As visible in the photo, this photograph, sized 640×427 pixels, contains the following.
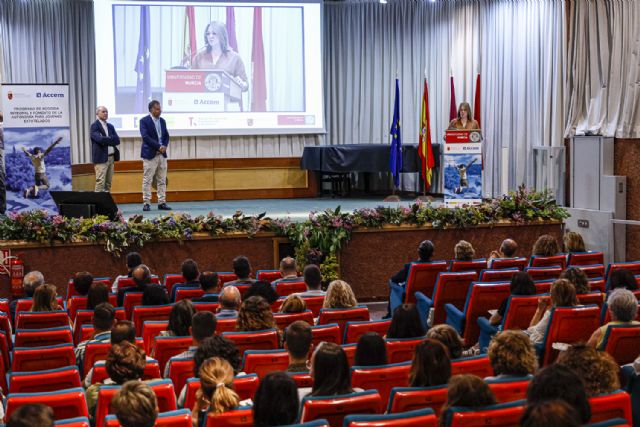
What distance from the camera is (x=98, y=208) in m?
9.68

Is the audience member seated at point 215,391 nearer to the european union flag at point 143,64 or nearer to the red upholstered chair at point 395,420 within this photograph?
the red upholstered chair at point 395,420

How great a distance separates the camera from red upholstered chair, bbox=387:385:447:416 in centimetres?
341

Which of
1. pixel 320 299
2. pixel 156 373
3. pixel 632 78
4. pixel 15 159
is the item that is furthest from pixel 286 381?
pixel 632 78

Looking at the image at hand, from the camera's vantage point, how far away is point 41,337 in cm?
503

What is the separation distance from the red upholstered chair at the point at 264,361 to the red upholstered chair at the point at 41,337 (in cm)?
139

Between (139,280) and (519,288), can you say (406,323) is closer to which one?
(519,288)

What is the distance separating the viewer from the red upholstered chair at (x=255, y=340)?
15.5 ft

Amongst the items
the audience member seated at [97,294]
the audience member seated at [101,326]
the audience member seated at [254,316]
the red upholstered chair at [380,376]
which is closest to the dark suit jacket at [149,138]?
the audience member seated at [97,294]

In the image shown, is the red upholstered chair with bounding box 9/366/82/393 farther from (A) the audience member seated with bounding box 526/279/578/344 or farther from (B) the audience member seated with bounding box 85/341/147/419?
(A) the audience member seated with bounding box 526/279/578/344

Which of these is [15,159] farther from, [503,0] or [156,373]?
[503,0]

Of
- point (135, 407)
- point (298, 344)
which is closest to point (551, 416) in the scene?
point (135, 407)

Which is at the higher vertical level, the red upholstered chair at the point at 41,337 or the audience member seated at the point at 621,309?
the audience member seated at the point at 621,309

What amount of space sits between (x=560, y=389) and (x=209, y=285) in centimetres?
395

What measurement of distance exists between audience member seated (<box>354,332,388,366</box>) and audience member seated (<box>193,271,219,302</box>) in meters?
2.49
